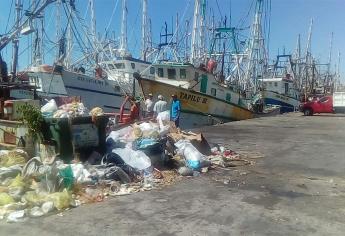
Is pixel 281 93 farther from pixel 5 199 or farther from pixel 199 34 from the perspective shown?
pixel 5 199

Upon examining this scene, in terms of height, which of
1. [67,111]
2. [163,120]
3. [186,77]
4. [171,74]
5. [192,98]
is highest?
[171,74]

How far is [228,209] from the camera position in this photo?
239 inches

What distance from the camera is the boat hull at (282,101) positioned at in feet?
135

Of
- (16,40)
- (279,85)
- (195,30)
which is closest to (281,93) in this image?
(279,85)

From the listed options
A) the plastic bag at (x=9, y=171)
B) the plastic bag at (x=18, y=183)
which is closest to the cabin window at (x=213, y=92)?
the plastic bag at (x=9, y=171)

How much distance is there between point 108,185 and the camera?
23.4 ft

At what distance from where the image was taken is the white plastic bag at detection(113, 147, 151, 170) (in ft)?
26.2

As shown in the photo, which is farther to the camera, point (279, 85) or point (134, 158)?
point (279, 85)

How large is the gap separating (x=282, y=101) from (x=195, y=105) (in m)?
22.6

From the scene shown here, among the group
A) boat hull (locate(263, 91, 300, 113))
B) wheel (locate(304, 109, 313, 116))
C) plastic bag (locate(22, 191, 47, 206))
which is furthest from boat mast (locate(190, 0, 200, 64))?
plastic bag (locate(22, 191, 47, 206))

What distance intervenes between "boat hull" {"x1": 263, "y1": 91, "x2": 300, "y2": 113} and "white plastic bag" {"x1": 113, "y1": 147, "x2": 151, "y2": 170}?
108 ft

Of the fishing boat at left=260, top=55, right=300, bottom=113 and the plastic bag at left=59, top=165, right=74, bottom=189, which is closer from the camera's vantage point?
the plastic bag at left=59, top=165, right=74, bottom=189

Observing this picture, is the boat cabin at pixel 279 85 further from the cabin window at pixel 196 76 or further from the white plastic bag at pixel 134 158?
the white plastic bag at pixel 134 158

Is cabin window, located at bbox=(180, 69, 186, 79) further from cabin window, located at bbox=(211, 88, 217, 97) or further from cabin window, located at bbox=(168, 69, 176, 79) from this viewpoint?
cabin window, located at bbox=(211, 88, 217, 97)
